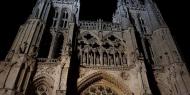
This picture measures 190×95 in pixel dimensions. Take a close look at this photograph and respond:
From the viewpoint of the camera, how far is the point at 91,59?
1905cm

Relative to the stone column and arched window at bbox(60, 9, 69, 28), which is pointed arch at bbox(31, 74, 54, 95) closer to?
the stone column

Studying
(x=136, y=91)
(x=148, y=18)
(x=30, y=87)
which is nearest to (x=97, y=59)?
(x=136, y=91)

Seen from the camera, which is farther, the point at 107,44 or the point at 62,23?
the point at 62,23

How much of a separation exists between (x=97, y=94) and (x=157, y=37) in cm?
825

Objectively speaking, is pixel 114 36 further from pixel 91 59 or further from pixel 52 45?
pixel 52 45

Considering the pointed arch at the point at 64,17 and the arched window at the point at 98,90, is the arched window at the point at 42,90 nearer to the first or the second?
the arched window at the point at 98,90

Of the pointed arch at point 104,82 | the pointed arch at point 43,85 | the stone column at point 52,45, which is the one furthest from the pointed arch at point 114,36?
the pointed arch at point 43,85

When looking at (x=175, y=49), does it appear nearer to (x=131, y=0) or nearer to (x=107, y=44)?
(x=107, y=44)

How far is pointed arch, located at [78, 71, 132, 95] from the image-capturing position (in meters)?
17.2

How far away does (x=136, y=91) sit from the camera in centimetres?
1642

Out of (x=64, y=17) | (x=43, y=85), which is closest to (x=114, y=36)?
(x=64, y=17)

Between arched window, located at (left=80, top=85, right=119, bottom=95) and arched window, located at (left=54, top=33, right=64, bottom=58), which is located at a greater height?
arched window, located at (left=54, top=33, right=64, bottom=58)

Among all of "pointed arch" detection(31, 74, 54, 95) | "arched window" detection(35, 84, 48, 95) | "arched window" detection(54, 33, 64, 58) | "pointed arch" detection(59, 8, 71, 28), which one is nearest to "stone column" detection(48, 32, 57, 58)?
"arched window" detection(54, 33, 64, 58)

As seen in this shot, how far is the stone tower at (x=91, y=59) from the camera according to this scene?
16438 mm
